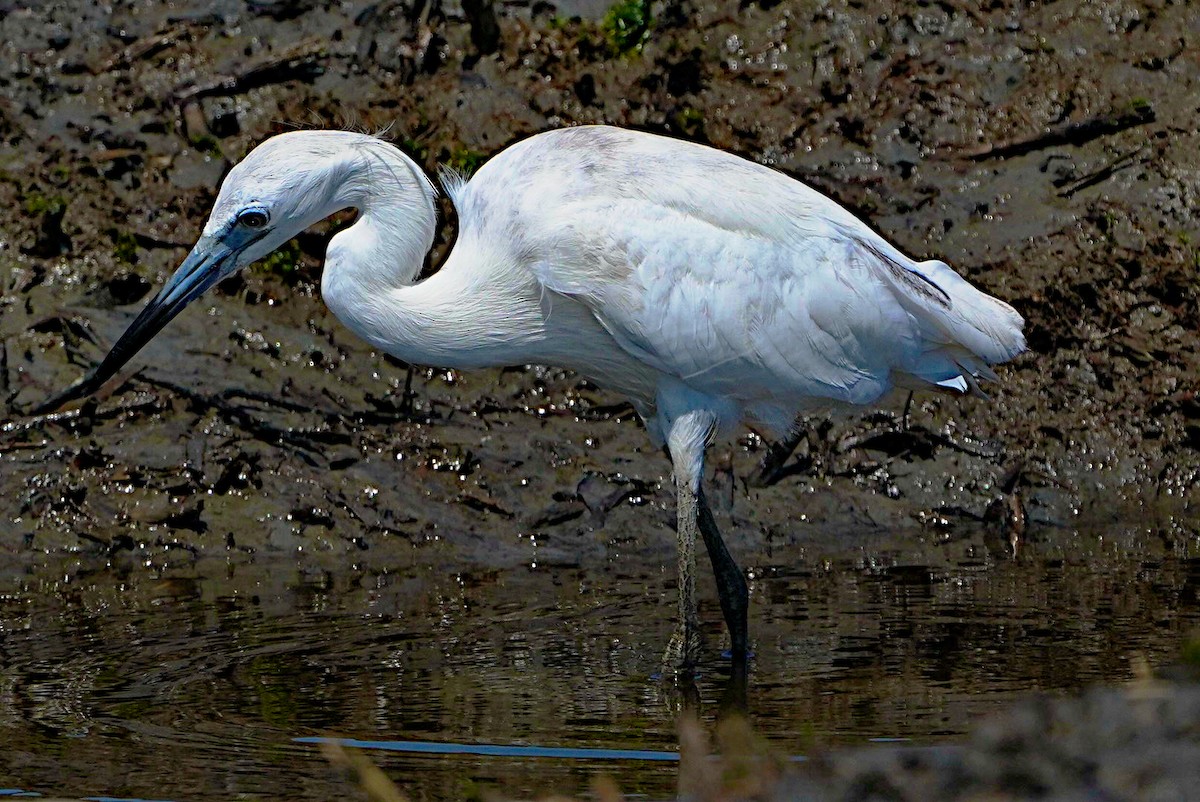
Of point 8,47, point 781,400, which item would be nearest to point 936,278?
point 781,400

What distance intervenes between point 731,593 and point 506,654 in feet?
2.72

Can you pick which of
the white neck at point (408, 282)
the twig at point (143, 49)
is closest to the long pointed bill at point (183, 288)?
the white neck at point (408, 282)

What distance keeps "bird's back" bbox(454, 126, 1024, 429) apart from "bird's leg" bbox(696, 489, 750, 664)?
0.55m

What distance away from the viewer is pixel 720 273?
5.95m

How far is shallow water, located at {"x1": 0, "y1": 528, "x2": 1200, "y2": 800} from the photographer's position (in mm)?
4777

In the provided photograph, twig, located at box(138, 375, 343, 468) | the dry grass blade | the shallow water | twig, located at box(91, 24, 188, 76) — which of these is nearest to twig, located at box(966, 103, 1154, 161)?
→ the shallow water

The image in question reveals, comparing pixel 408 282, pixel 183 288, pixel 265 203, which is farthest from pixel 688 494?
pixel 183 288

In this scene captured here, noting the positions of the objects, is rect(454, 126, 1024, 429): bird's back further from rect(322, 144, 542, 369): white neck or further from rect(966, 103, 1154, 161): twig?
rect(966, 103, 1154, 161): twig

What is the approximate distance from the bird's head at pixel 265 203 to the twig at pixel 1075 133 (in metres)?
4.06

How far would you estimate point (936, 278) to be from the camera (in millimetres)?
6195

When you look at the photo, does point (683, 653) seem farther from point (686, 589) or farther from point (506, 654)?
point (506, 654)

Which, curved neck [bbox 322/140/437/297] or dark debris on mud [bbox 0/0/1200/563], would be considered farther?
dark debris on mud [bbox 0/0/1200/563]

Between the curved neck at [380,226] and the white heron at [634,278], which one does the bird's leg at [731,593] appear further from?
the curved neck at [380,226]

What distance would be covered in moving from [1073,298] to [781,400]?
258 cm
